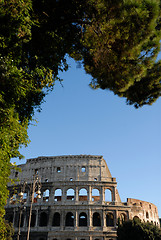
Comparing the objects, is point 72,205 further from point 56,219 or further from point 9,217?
point 9,217

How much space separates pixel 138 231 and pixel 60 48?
22593mm

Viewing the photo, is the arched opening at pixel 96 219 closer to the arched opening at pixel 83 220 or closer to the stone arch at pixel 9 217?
the arched opening at pixel 83 220

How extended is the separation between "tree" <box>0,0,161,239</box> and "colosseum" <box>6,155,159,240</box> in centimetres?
2361

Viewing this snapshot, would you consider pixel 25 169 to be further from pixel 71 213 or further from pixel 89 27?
pixel 89 27

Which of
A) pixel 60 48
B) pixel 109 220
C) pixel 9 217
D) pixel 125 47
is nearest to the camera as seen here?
pixel 125 47

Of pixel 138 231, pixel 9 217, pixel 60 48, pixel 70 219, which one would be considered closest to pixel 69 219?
pixel 70 219

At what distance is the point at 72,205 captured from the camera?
32.9 metres

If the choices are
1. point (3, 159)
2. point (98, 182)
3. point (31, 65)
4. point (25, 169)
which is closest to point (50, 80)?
point (31, 65)

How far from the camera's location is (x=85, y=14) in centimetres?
888

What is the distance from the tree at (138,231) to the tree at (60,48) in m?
19.3

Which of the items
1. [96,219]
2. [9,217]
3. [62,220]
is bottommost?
[62,220]

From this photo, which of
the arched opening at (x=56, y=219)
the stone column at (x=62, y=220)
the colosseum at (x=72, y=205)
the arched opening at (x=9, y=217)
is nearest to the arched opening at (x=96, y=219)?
the colosseum at (x=72, y=205)

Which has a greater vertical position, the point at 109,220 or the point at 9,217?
the point at 9,217

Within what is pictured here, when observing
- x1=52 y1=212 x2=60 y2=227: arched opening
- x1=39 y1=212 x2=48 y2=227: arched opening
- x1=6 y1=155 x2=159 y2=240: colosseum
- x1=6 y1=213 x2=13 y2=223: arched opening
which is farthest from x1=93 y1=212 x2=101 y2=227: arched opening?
x1=6 y1=213 x2=13 y2=223: arched opening
